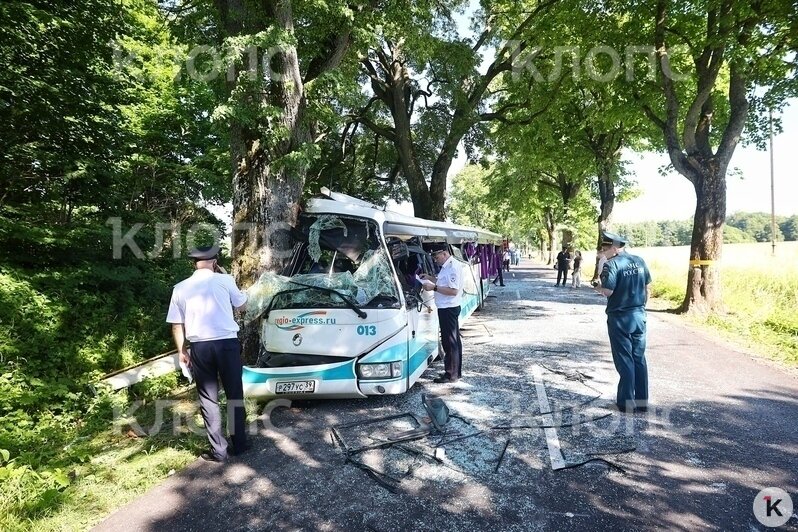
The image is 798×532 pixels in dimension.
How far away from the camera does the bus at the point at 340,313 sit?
17.0ft

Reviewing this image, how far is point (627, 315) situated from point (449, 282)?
2.29 metres

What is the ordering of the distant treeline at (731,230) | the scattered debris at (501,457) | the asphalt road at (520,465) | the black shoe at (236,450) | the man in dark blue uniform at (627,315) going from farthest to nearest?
1. the distant treeline at (731,230)
2. the man in dark blue uniform at (627,315)
3. the black shoe at (236,450)
4. the scattered debris at (501,457)
5. the asphalt road at (520,465)

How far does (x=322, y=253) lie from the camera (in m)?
6.05

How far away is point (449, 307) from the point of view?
20.9 feet

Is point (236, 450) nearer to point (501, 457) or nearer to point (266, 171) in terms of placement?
point (501, 457)

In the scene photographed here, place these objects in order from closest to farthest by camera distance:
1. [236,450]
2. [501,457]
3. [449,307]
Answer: [501,457] < [236,450] < [449,307]

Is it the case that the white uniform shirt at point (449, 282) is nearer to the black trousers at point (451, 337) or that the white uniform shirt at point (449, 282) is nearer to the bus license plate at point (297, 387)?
the black trousers at point (451, 337)

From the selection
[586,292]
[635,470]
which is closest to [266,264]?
[635,470]

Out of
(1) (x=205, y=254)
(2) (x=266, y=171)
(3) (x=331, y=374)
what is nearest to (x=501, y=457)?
(3) (x=331, y=374)

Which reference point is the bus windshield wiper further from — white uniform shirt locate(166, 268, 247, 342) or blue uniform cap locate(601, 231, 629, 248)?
blue uniform cap locate(601, 231, 629, 248)

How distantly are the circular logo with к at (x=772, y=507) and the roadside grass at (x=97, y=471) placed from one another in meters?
4.80

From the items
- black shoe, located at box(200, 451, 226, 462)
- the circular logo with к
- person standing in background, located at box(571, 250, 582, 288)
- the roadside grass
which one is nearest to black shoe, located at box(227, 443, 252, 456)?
black shoe, located at box(200, 451, 226, 462)

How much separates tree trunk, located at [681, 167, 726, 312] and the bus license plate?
34.7ft

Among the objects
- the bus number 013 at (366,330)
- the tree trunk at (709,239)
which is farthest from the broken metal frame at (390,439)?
the tree trunk at (709,239)
